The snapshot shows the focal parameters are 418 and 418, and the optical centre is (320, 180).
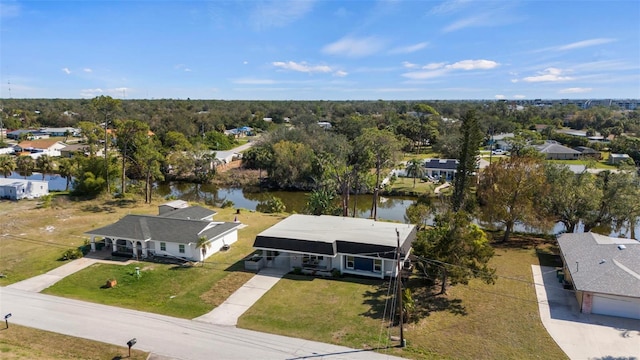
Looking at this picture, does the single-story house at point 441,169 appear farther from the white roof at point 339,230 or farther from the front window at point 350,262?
the front window at point 350,262

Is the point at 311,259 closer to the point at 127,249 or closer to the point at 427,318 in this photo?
the point at 427,318

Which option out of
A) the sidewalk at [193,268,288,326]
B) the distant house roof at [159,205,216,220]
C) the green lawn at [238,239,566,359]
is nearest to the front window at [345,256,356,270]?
the green lawn at [238,239,566,359]

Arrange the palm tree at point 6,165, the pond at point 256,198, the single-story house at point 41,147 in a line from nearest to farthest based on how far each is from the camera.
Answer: the pond at point 256,198 < the palm tree at point 6,165 < the single-story house at point 41,147

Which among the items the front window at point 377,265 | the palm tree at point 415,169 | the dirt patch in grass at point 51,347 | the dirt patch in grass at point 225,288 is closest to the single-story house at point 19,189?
the dirt patch in grass at point 51,347

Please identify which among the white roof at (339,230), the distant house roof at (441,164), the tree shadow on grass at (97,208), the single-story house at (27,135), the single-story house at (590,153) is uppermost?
the single-story house at (27,135)

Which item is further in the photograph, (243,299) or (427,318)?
(243,299)

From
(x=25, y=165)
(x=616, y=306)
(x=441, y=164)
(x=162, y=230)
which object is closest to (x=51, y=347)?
(x=162, y=230)

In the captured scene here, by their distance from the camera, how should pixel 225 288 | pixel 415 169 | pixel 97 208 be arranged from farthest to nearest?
1. pixel 415 169
2. pixel 97 208
3. pixel 225 288
